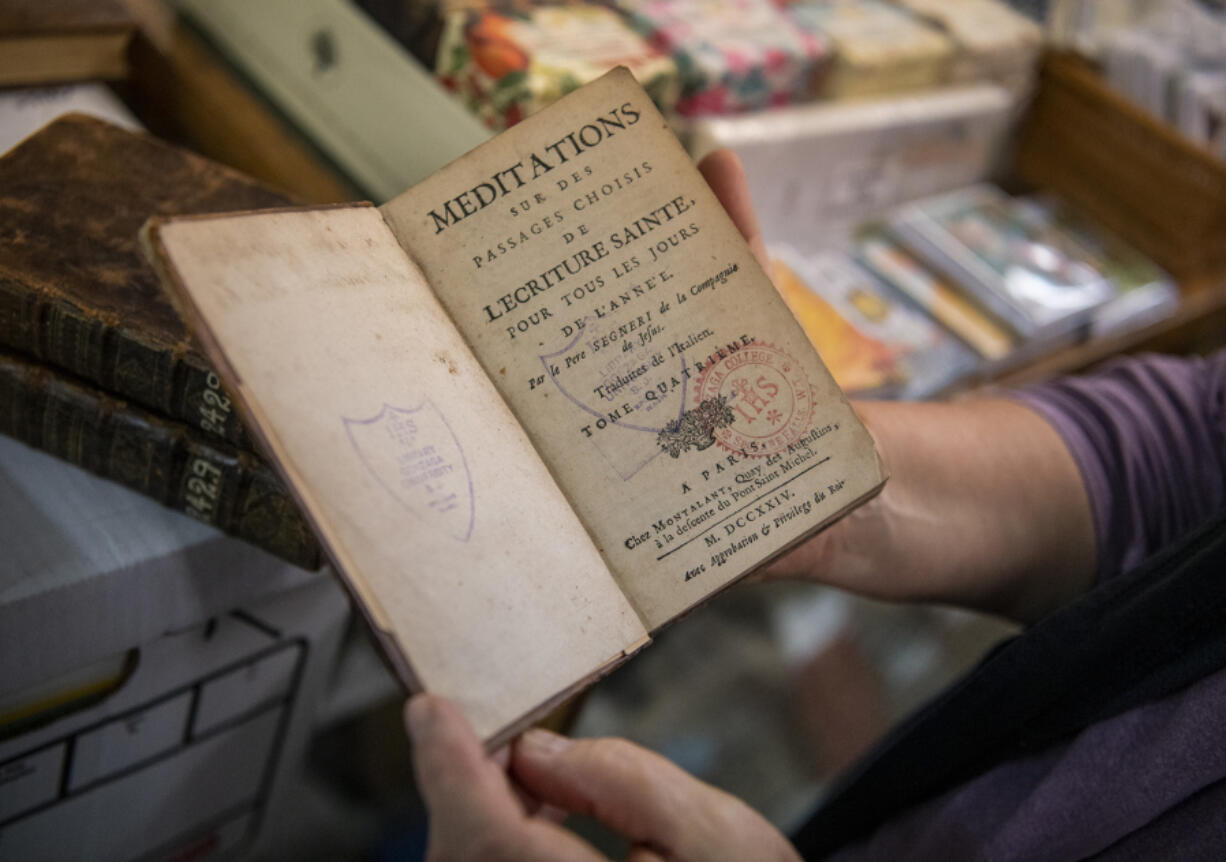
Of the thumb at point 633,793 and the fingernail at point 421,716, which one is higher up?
the fingernail at point 421,716

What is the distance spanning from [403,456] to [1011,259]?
4.62 ft

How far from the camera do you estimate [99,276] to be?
2.25ft

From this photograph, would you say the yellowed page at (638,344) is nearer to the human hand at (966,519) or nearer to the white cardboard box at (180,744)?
the human hand at (966,519)

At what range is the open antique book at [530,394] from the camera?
468 millimetres

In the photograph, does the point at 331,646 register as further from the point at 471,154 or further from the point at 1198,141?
the point at 1198,141

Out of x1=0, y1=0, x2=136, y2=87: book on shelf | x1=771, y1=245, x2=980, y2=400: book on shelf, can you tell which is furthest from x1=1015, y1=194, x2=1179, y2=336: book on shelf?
x1=0, y1=0, x2=136, y2=87: book on shelf

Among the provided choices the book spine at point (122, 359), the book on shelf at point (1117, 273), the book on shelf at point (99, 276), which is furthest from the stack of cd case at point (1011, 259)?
the book spine at point (122, 359)

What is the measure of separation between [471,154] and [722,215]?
19cm

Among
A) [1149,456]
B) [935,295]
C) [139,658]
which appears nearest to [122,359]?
[139,658]

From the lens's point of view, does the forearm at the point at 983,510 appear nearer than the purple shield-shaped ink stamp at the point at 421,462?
No

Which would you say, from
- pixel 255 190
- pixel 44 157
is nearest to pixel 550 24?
pixel 255 190

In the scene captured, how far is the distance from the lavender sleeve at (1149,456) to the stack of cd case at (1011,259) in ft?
1.92

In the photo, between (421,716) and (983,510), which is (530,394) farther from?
(983,510)

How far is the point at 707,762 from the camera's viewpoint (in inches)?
64.0
